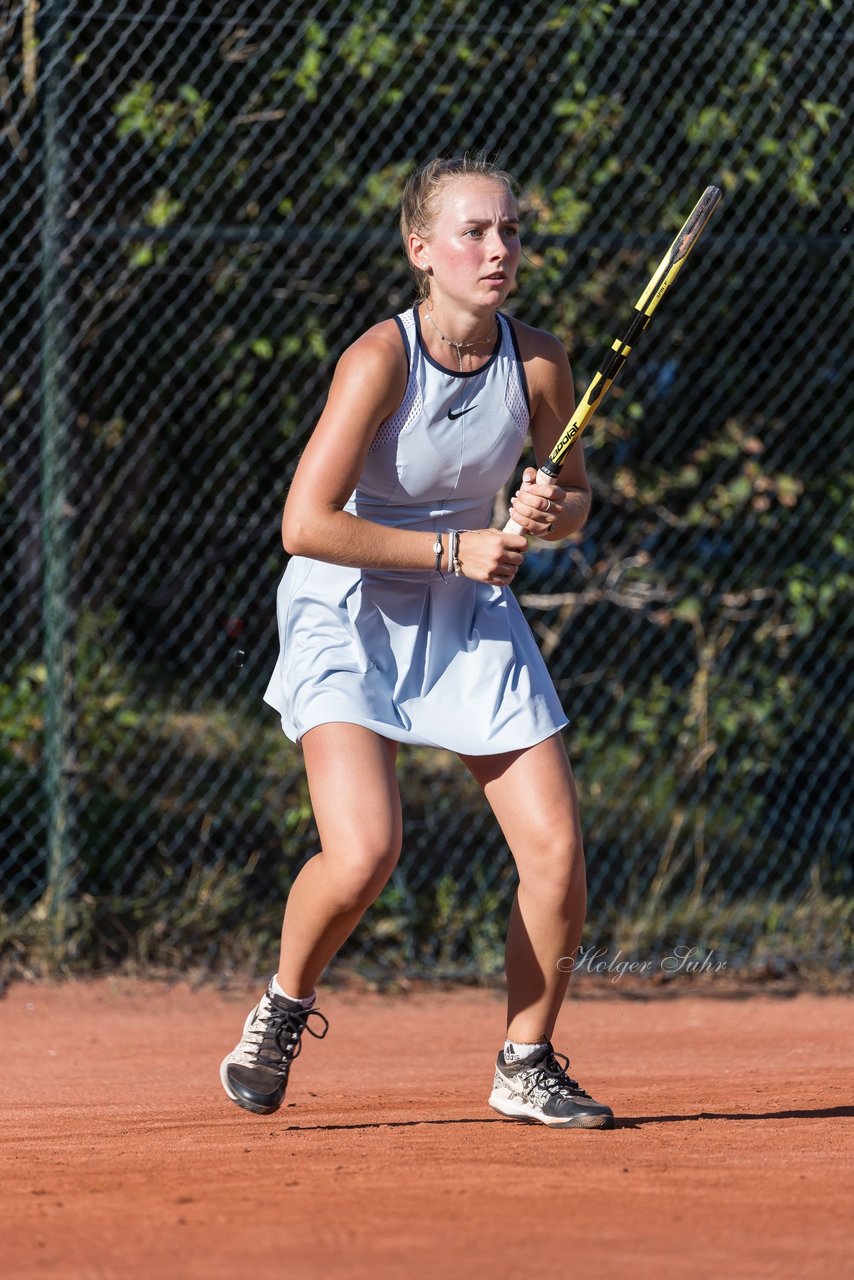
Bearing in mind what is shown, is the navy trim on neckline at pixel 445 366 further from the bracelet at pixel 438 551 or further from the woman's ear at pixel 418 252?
the bracelet at pixel 438 551

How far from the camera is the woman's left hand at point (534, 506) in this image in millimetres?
3260

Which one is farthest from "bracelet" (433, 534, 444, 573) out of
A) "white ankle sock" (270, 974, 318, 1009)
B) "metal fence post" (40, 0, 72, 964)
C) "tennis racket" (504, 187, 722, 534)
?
"metal fence post" (40, 0, 72, 964)

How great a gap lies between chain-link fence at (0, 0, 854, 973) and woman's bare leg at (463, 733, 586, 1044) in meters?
2.24

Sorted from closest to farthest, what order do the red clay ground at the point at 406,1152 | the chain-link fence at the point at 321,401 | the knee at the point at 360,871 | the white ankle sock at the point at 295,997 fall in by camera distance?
the red clay ground at the point at 406,1152 < the knee at the point at 360,871 < the white ankle sock at the point at 295,997 < the chain-link fence at the point at 321,401

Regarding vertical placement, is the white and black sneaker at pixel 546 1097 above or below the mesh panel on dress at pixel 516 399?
below

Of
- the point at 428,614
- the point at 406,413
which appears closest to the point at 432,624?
the point at 428,614

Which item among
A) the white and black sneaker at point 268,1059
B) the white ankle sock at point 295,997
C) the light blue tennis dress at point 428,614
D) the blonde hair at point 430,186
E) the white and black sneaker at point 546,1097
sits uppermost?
the blonde hair at point 430,186

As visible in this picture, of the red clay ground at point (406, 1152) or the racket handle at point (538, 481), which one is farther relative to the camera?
the racket handle at point (538, 481)

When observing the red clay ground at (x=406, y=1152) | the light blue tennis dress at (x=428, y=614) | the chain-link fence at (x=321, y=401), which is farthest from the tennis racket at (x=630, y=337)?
the chain-link fence at (x=321, y=401)

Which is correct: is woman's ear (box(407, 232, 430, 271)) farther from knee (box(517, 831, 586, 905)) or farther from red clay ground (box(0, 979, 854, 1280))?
red clay ground (box(0, 979, 854, 1280))

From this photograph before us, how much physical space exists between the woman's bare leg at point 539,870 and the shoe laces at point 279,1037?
425 mm

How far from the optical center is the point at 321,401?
234 inches

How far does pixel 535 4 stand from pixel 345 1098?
3.89 metres

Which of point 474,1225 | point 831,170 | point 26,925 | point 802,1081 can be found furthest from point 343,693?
point 831,170
